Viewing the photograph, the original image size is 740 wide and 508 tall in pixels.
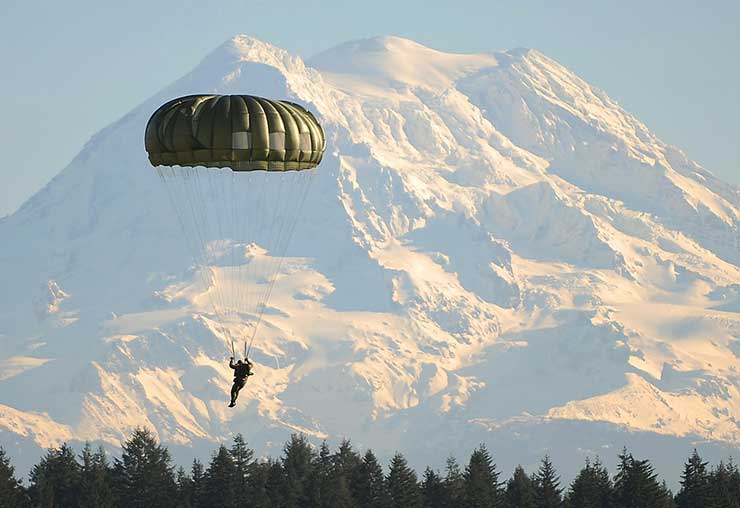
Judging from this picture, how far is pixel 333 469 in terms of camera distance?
497 feet

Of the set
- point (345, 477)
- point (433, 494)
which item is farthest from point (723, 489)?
point (345, 477)

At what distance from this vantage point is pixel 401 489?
5846 inches

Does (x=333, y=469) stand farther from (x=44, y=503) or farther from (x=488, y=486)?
(x=44, y=503)

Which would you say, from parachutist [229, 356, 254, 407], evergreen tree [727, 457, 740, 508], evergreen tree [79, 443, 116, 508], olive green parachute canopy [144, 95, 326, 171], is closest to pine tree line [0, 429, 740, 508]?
evergreen tree [79, 443, 116, 508]

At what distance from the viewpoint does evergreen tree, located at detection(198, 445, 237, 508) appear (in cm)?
14562

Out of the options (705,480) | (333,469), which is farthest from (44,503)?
(705,480)

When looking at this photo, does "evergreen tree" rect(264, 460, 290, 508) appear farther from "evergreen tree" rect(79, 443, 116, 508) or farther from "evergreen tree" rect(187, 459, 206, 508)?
"evergreen tree" rect(79, 443, 116, 508)

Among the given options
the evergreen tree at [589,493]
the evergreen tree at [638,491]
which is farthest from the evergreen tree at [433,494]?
the evergreen tree at [638,491]

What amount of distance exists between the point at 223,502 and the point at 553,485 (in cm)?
2272

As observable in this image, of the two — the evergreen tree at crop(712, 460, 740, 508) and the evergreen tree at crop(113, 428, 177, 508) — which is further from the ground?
the evergreen tree at crop(113, 428, 177, 508)

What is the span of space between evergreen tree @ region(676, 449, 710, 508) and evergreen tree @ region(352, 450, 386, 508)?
2076cm

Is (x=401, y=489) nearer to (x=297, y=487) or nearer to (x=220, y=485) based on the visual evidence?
(x=297, y=487)

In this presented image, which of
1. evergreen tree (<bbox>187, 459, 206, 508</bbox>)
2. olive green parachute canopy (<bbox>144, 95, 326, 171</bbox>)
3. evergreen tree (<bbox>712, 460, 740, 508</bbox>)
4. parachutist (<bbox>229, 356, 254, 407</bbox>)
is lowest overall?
evergreen tree (<bbox>712, 460, 740, 508</bbox>)

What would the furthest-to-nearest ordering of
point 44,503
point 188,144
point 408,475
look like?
point 408,475, point 44,503, point 188,144
